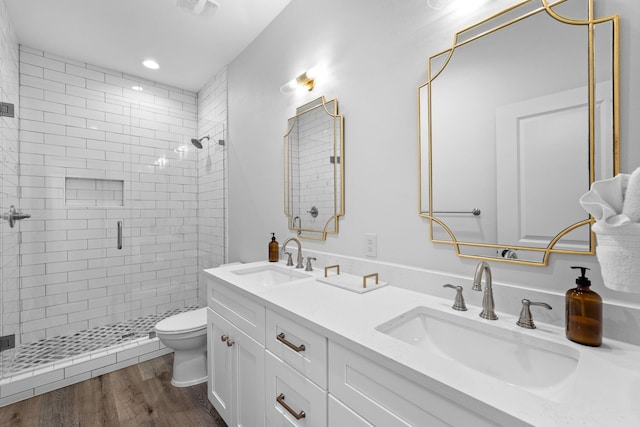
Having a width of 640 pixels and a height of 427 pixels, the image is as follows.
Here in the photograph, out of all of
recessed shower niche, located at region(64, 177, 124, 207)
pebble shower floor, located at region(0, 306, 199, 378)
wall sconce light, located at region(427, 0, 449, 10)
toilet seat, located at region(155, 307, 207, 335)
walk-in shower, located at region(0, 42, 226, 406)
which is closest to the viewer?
wall sconce light, located at region(427, 0, 449, 10)

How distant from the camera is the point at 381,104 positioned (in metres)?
1.43

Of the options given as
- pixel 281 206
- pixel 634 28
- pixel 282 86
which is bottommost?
pixel 281 206

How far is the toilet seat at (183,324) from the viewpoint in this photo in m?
1.98

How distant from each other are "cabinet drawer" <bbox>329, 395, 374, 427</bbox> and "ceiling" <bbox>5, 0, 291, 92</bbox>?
2.34 meters

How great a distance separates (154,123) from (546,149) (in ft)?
11.1

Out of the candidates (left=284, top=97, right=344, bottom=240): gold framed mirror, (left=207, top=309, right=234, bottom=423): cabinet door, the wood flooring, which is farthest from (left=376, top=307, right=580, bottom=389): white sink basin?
the wood flooring

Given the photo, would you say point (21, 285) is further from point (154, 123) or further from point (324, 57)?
point (324, 57)

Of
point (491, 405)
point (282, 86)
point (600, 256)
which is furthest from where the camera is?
point (282, 86)

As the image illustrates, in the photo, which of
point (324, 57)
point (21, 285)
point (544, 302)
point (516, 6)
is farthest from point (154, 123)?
point (544, 302)

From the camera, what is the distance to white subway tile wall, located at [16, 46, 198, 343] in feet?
8.32

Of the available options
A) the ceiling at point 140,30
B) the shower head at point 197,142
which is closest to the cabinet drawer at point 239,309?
the ceiling at point 140,30

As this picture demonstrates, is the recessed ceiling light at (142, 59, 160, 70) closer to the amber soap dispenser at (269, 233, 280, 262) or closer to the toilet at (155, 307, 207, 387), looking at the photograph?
the amber soap dispenser at (269, 233, 280, 262)

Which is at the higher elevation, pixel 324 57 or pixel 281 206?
pixel 324 57

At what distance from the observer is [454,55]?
1.17 m
